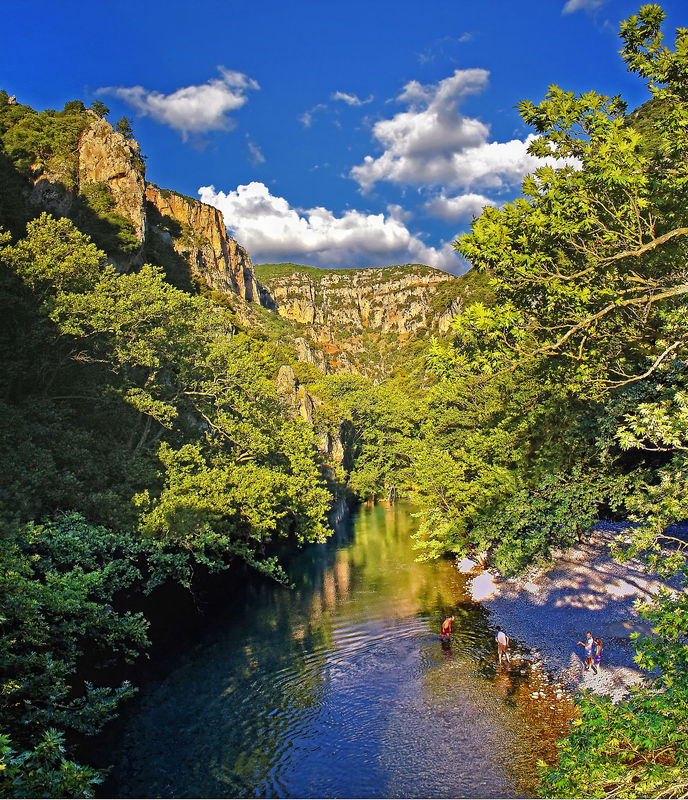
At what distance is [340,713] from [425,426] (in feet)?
105

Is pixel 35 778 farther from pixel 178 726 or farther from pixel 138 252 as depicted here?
pixel 138 252

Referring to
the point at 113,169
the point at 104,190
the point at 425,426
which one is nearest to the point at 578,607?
the point at 425,426

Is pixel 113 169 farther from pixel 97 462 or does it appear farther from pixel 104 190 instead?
pixel 97 462

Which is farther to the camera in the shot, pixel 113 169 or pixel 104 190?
pixel 113 169

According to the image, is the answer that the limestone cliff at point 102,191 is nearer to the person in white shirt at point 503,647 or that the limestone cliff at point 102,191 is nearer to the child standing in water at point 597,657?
the person in white shirt at point 503,647

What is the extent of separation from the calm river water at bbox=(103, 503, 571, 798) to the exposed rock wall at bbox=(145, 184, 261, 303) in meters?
69.3

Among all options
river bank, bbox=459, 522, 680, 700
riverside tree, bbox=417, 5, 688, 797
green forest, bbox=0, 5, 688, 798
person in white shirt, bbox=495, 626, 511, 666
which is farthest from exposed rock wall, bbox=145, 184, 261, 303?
riverside tree, bbox=417, 5, 688, 797

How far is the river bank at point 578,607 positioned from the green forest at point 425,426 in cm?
153

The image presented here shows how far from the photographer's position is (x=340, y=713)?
664 inches

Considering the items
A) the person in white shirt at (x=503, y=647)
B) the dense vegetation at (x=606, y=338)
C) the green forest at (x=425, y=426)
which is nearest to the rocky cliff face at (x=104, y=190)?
the green forest at (x=425, y=426)

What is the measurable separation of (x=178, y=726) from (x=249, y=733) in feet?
7.85

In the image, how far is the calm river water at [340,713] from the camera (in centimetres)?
1334

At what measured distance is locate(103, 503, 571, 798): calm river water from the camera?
1334cm

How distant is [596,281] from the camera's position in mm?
12352
